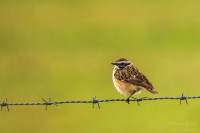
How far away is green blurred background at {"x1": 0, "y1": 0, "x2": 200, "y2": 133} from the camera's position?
1809 cm

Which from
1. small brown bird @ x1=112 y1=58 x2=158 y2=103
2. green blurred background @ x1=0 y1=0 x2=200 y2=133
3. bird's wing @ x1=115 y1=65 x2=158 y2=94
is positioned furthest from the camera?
green blurred background @ x1=0 y1=0 x2=200 y2=133

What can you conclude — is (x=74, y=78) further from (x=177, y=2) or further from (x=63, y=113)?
(x=177, y=2)

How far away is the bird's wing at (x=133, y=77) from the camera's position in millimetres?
11477

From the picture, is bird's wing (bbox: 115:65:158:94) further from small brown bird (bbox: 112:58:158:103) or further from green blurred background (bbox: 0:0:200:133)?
green blurred background (bbox: 0:0:200:133)

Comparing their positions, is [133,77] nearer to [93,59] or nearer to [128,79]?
[128,79]

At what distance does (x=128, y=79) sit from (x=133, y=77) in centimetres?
11

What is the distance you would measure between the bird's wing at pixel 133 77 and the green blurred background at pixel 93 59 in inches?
191

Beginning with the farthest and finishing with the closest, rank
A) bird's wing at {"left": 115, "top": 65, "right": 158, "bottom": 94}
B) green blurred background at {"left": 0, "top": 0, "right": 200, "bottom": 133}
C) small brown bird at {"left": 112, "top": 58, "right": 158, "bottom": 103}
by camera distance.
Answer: green blurred background at {"left": 0, "top": 0, "right": 200, "bottom": 133}, small brown bird at {"left": 112, "top": 58, "right": 158, "bottom": 103}, bird's wing at {"left": 115, "top": 65, "right": 158, "bottom": 94}

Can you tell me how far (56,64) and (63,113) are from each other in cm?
677

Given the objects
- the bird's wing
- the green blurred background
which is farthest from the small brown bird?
the green blurred background

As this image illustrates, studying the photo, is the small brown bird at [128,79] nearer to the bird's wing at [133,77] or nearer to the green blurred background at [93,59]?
the bird's wing at [133,77]

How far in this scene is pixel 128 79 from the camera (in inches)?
465

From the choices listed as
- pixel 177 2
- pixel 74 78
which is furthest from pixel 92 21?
pixel 74 78

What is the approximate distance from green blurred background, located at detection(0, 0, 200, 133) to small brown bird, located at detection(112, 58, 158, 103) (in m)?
4.74
